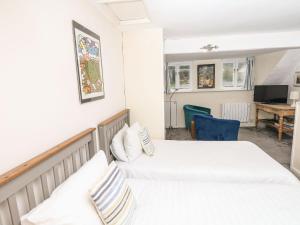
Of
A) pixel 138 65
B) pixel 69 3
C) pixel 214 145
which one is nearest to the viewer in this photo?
pixel 69 3

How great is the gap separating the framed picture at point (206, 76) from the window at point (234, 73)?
35 centimetres

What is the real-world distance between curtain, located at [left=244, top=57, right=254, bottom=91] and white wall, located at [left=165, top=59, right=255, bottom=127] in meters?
0.19

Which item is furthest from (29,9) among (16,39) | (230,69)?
(230,69)

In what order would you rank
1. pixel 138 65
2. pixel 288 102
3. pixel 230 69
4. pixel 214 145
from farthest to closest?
A: pixel 230 69 < pixel 288 102 < pixel 138 65 < pixel 214 145

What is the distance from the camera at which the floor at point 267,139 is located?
345 cm

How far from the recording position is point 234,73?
5.41 meters

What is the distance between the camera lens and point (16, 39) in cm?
98

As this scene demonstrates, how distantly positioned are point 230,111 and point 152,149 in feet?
13.1

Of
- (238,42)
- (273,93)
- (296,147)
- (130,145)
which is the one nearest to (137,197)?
(130,145)

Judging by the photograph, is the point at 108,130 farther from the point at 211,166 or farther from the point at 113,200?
the point at 211,166

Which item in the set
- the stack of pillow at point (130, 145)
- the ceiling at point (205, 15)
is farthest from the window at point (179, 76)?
the stack of pillow at point (130, 145)

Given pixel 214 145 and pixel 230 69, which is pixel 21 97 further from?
pixel 230 69

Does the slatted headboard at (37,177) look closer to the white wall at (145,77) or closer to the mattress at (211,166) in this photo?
the mattress at (211,166)

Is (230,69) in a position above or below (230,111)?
above
